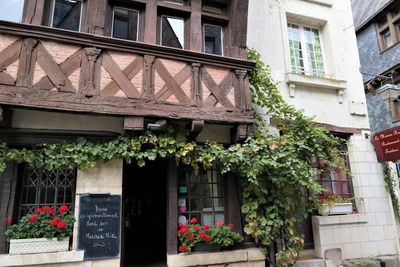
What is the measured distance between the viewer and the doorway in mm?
6707

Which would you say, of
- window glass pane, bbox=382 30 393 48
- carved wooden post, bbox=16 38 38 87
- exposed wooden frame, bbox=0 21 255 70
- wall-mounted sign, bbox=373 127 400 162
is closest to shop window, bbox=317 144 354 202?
wall-mounted sign, bbox=373 127 400 162

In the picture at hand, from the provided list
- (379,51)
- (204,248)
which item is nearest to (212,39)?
(204,248)

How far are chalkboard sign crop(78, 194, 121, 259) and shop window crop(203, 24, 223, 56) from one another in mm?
3374

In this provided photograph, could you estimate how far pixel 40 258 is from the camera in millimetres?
4277

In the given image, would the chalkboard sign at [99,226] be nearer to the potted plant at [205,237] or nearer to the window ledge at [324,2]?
the potted plant at [205,237]

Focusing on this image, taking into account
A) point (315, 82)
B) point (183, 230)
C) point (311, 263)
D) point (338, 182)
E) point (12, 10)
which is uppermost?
point (12, 10)

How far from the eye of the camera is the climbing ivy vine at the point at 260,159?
461 centimetres

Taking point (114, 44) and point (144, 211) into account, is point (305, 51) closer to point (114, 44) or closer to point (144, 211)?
point (114, 44)

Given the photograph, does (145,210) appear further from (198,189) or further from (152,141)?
(152,141)

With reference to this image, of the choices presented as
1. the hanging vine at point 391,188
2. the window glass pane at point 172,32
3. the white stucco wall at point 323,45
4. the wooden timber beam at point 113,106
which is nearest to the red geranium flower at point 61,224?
the wooden timber beam at point 113,106

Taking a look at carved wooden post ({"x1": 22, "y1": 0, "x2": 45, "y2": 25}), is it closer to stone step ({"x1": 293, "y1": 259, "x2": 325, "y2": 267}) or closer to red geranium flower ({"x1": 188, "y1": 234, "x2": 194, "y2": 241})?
red geranium flower ({"x1": 188, "y1": 234, "x2": 194, "y2": 241})

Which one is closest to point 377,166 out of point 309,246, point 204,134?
point 309,246

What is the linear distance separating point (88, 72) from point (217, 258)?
3.67m

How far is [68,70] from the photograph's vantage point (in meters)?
4.56
